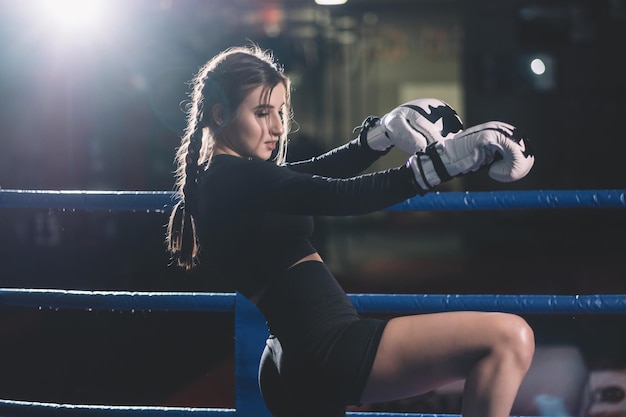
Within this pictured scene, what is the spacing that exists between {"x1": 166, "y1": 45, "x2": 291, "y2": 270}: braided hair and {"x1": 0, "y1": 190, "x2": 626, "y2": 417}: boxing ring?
34 cm

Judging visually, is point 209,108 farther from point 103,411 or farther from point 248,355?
point 103,411

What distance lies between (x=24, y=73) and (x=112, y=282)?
2049mm

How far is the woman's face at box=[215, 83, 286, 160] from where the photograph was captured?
1.63m

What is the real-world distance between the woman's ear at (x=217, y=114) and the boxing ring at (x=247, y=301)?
0.49 meters

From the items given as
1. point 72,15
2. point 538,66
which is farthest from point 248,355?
point 538,66

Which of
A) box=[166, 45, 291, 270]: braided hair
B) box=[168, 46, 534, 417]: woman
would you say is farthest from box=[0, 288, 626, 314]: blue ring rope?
box=[168, 46, 534, 417]: woman

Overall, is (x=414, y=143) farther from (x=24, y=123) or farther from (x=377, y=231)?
(x=377, y=231)

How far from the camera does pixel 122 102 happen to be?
787cm

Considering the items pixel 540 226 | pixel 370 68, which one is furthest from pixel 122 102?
pixel 370 68

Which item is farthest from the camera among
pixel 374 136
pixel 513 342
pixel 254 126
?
pixel 374 136

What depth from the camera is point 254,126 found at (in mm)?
1628

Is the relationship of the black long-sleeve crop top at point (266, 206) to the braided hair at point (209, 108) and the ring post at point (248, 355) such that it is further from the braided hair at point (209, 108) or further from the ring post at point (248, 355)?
the ring post at point (248, 355)

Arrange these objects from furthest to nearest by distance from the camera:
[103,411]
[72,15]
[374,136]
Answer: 1. [72,15]
2. [103,411]
3. [374,136]

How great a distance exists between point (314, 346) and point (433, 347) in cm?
22
